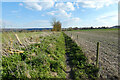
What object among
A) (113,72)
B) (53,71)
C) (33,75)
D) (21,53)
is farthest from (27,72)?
(113,72)

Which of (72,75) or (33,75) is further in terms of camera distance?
(72,75)

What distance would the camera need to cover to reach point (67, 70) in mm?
5250

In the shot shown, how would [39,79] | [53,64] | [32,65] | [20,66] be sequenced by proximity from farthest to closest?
1. [53,64]
2. [32,65]
3. [20,66]
4. [39,79]

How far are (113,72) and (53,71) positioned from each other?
331cm

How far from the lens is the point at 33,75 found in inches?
153

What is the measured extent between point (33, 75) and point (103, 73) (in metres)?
3.68

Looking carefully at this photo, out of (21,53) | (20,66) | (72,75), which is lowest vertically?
(72,75)

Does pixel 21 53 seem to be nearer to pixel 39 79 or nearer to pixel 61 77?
pixel 39 79

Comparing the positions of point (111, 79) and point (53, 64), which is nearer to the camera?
point (111, 79)

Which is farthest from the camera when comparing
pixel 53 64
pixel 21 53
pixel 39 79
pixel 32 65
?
pixel 21 53

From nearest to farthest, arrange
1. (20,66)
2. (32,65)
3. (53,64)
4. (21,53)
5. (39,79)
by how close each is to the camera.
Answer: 1. (39,79)
2. (20,66)
3. (32,65)
4. (53,64)
5. (21,53)

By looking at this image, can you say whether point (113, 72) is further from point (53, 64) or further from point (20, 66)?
point (20, 66)

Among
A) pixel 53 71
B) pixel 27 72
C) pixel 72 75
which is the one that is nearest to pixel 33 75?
pixel 27 72

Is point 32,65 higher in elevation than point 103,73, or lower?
higher
